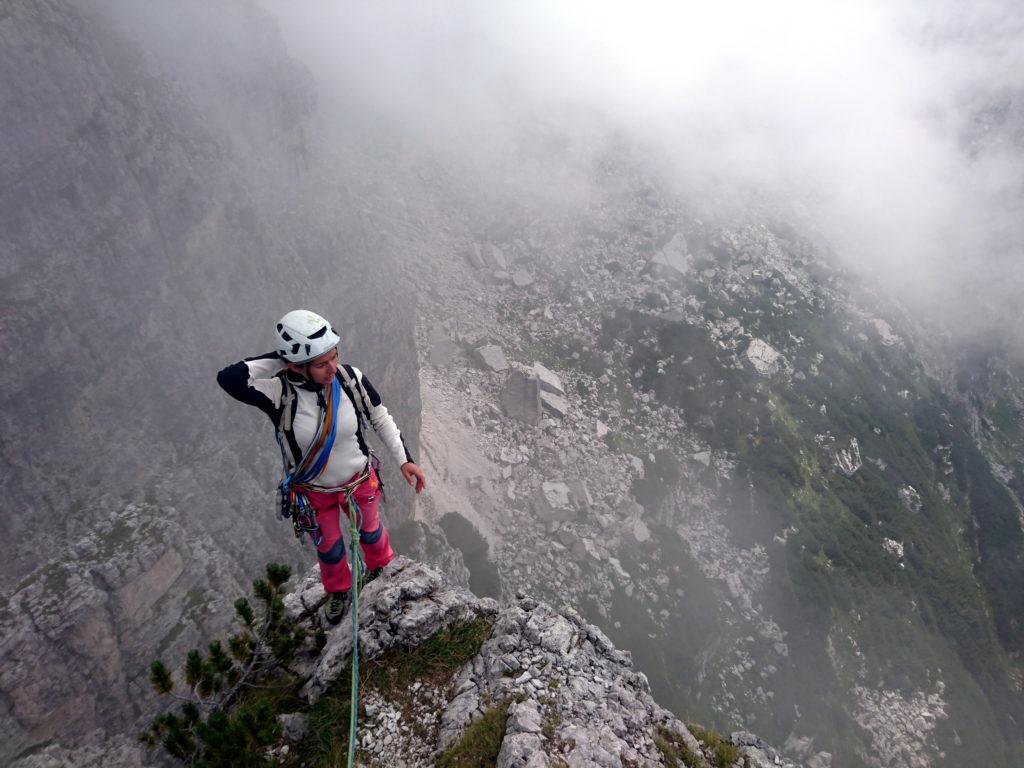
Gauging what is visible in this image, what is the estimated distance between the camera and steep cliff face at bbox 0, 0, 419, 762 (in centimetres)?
2480

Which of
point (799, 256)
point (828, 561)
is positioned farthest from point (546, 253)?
point (828, 561)

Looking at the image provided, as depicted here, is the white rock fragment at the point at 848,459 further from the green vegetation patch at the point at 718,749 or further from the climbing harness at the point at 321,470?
the climbing harness at the point at 321,470

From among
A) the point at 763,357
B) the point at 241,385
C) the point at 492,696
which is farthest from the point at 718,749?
the point at 763,357

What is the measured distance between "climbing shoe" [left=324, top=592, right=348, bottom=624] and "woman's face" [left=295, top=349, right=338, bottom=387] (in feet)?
14.8

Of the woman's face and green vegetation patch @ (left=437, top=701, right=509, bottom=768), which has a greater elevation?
the woman's face

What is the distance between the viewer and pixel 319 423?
6.78 m

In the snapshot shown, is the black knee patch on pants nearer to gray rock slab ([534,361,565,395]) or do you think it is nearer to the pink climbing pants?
the pink climbing pants

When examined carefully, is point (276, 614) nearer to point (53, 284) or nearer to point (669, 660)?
point (53, 284)

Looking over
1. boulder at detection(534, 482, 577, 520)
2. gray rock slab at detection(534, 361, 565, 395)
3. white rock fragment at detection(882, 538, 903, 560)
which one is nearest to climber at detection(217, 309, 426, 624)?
boulder at detection(534, 482, 577, 520)

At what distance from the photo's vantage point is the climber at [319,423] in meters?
6.26

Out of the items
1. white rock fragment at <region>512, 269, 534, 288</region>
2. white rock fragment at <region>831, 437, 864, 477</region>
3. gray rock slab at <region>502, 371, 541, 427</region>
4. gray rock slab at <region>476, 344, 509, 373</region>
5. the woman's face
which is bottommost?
the woman's face

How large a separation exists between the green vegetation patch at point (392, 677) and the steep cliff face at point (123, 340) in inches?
1008

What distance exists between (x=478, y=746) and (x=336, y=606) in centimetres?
349

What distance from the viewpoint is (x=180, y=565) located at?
29688 millimetres
